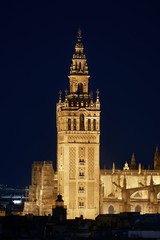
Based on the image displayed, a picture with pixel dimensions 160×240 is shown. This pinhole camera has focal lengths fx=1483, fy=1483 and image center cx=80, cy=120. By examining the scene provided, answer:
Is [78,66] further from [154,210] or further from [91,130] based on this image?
[154,210]

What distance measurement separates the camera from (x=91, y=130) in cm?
15938

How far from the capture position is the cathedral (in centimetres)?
15850

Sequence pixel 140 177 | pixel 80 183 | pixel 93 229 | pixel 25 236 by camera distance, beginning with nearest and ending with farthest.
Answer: pixel 25 236 < pixel 93 229 < pixel 80 183 < pixel 140 177

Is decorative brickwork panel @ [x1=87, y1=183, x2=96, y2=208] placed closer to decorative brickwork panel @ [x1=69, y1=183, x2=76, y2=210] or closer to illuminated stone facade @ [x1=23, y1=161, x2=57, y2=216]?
decorative brickwork panel @ [x1=69, y1=183, x2=76, y2=210]

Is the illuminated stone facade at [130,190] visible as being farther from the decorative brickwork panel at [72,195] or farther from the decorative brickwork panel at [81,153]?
the decorative brickwork panel at [81,153]

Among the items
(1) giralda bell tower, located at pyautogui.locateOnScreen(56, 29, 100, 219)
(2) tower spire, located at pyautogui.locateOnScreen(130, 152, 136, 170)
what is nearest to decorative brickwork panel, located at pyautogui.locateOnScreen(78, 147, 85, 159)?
(1) giralda bell tower, located at pyautogui.locateOnScreen(56, 29, 100, 219)

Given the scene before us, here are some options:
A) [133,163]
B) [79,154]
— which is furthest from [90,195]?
[133,163]

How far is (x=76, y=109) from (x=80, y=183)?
26.0 ft

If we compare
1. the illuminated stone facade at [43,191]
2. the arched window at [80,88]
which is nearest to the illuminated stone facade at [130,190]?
the illuminated stone facade at [43,191]

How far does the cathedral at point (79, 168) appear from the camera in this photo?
520 ft

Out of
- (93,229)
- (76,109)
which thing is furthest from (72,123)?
(93,229)

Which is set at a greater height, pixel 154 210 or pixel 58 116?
pixel 58 116

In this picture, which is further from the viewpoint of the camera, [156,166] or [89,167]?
[156,166]

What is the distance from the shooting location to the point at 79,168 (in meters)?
159
